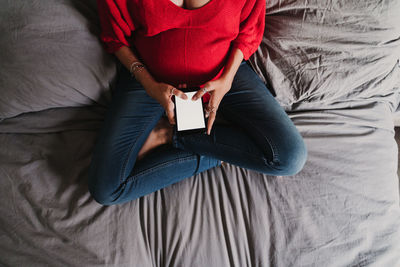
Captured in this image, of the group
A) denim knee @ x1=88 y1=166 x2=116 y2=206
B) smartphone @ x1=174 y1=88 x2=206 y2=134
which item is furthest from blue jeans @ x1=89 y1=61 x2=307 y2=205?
smartphone @ x1=174 y1=88 x2=206 y2=134

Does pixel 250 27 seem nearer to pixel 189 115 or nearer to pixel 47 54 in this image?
pixel 189 115

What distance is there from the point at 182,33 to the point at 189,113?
26cm

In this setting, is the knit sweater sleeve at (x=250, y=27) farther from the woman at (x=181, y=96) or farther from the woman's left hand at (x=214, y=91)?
the woman's left hand at (x=214, y=91)

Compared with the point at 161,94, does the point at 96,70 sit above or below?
above

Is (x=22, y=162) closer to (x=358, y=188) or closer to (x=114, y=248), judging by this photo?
(x=114, y=248)

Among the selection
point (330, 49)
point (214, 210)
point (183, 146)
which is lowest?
point (214, 210)

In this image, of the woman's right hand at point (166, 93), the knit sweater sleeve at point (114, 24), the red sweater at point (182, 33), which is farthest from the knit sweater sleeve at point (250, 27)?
the knit sweater sleeve at point (114, 24)

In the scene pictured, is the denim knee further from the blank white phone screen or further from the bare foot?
the blank white phone screen

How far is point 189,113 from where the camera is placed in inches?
27.6

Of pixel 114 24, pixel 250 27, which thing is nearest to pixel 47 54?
pixel 114 24

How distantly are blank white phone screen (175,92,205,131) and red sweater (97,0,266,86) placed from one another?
0.12m

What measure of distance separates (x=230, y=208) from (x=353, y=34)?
750 millimetres

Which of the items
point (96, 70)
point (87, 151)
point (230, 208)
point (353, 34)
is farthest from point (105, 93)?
point (353, 34)

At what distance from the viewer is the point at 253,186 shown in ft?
2.60
